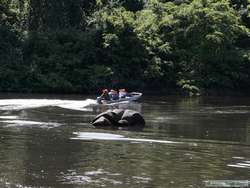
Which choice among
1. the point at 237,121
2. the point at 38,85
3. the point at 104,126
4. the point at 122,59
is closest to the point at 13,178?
the point at 104,126

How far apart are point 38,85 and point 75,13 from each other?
1349cm

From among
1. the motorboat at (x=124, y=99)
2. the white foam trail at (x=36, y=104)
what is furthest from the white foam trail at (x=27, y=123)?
the motorboat at (x=124, y=99)

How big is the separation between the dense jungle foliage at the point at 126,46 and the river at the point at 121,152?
24131 mm

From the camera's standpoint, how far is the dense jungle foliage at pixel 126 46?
56000 millimetres

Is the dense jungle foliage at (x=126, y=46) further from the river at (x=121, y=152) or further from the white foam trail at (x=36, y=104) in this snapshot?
the river at (x=121, y=152)

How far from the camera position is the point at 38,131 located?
23.7 meters

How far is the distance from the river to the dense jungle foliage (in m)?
24.1

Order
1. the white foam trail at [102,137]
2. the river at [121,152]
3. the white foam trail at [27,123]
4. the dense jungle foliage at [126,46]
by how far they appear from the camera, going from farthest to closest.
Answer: the dense jungle foliage at [126,46] < the white foam trail at [27,123] < the white foam trail at [102,137] < the river at [121,152]

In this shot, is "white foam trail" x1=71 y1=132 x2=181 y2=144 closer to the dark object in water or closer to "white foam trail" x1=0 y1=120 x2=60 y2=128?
the dark object in water

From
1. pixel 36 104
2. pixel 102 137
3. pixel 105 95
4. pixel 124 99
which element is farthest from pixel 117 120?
pixel 124 99

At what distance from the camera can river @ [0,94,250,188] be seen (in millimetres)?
14250

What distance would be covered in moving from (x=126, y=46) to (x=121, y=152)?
40.6 meters

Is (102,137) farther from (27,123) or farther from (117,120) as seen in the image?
(27,123)

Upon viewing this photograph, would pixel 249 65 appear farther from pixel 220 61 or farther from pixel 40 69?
pixel 40 69
